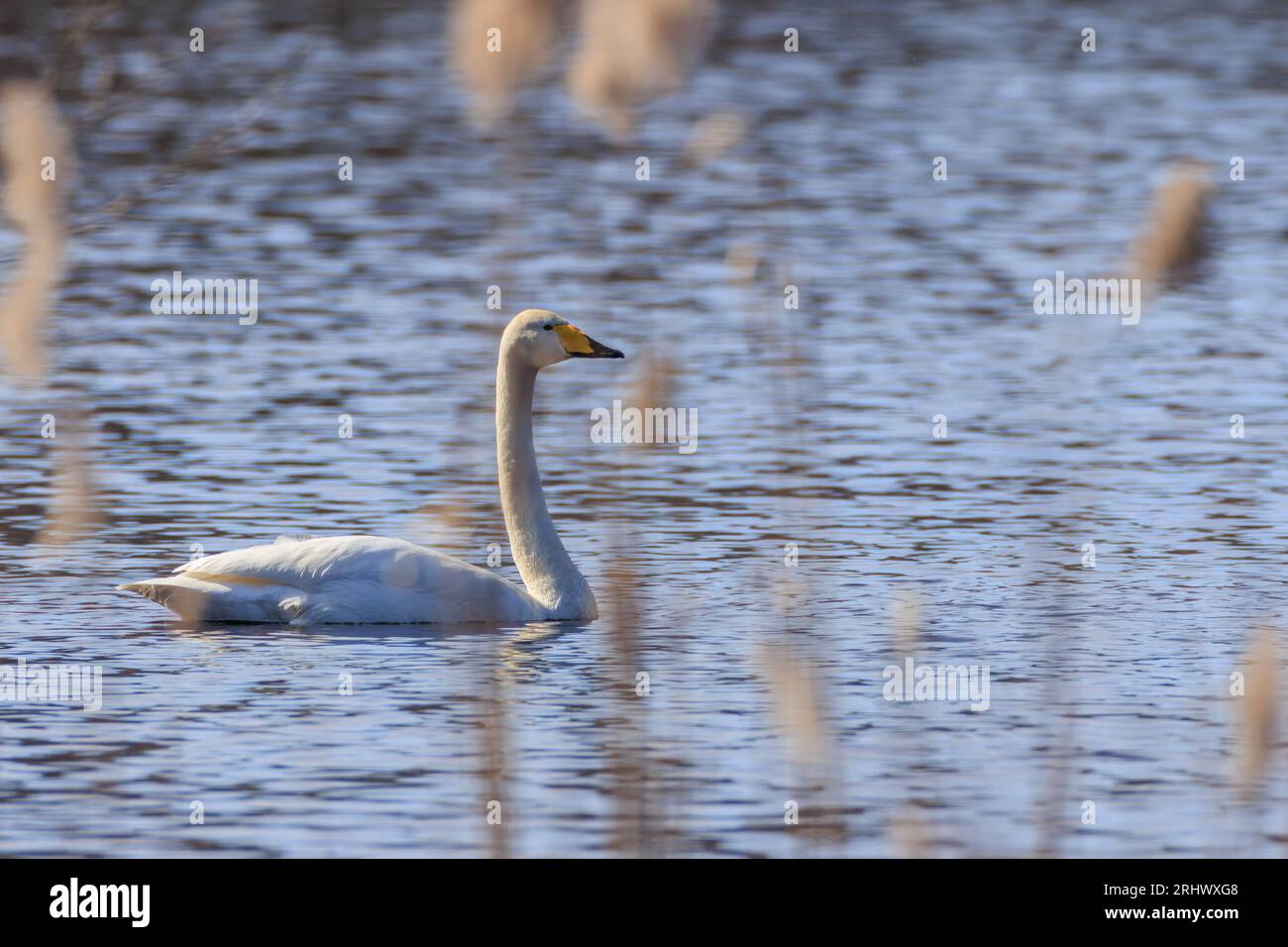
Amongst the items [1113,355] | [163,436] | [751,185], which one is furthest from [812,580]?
[751,185]

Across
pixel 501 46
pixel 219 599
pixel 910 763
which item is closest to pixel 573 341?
pixel 219 599

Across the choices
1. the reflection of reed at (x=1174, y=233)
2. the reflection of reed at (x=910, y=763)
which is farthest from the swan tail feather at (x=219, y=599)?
the reflection of reed at (x=1174, y=233)

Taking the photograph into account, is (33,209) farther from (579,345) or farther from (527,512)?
(527,512)

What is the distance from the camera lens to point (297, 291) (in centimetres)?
2294

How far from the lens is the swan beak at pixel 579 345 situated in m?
12.9

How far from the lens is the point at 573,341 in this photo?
1295cm

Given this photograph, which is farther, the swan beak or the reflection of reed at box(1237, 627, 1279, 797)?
the swan beak

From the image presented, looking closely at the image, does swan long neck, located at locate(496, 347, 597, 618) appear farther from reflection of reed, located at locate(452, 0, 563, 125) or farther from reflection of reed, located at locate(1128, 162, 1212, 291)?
reflection of reed, located at locate(1128, 162, 1212, 291)

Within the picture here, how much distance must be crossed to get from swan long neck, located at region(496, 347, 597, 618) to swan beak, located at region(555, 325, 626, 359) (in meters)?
0.27

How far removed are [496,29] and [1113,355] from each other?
47.3 feet

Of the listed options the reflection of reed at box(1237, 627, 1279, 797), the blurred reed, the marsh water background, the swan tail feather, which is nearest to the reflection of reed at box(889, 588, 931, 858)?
the marsh water background

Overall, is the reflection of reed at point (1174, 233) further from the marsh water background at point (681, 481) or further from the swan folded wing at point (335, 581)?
the swan folded wing at point (335, 581)

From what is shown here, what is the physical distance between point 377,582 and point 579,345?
1.43m

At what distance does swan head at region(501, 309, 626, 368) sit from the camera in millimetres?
12938
